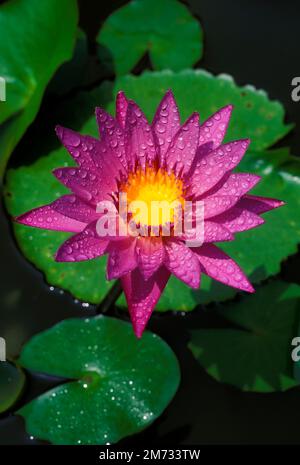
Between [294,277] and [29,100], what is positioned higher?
[29,100]

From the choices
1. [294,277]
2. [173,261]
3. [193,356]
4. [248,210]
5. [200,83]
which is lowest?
[193,356]

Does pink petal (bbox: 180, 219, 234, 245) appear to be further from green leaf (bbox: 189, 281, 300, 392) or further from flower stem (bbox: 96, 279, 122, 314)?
green leaf (bbox: 189, 281, 300, 392)

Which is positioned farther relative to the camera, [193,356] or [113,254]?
[193,356]

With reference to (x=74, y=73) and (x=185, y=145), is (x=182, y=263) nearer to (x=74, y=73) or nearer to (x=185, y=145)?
(x=185, y=145)

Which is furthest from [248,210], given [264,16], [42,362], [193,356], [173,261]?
[264,16]

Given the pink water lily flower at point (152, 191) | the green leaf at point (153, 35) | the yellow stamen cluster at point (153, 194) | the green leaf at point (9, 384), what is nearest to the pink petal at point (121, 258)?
the pink water lily flower at point (152, 191)

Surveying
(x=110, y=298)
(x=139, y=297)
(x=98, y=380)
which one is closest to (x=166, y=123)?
(x=139, y=297)

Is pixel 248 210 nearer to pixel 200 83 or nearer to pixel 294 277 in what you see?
pixel 294 277
